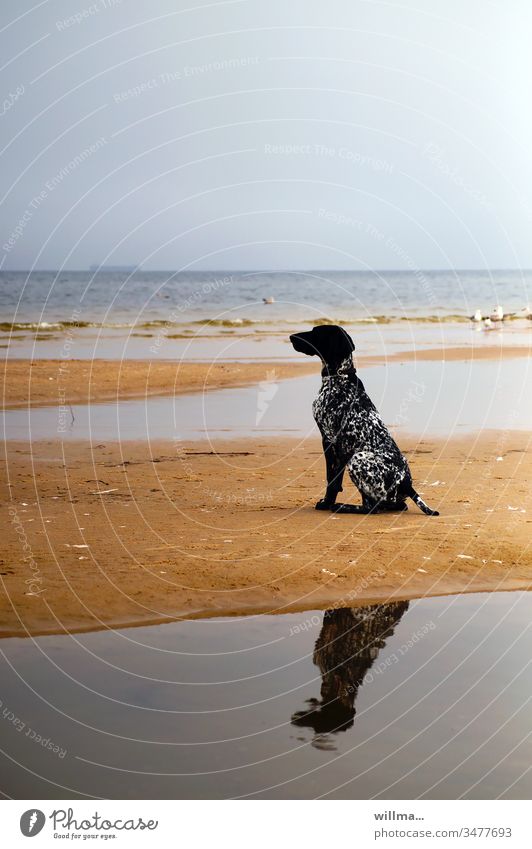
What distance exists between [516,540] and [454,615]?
1570 mm

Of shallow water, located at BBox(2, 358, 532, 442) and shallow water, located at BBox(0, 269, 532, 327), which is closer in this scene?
shallow water, located at BBox(2, 358, 532, 442)

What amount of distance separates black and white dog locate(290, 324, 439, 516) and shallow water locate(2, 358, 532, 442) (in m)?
4.01

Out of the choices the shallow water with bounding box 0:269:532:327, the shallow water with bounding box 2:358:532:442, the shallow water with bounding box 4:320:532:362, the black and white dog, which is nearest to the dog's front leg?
the black and white dog

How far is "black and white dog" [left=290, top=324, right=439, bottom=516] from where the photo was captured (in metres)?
8.05

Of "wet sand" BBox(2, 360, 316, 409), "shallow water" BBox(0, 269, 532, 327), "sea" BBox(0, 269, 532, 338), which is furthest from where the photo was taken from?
"shallow water" BBox(0, 269, 532, 327)

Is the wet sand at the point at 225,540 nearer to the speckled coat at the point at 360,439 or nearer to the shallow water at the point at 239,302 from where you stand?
the speckled coat at the point at 360,439

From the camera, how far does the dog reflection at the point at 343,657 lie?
451 cm

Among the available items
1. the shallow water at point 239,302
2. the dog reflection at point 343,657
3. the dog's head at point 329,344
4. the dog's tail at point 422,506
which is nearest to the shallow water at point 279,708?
the dog reflection at point 343,657

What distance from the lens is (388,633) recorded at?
564 centimetres

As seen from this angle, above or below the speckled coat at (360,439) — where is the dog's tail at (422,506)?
below

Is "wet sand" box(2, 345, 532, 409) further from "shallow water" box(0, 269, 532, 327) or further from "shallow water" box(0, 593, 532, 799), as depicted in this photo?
"shallow water" box(0, 593, 532, 799)

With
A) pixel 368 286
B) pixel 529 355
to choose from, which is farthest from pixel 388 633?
pixel 368 286

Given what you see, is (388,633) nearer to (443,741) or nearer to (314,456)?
(443,741)

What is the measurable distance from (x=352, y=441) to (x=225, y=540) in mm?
1565
